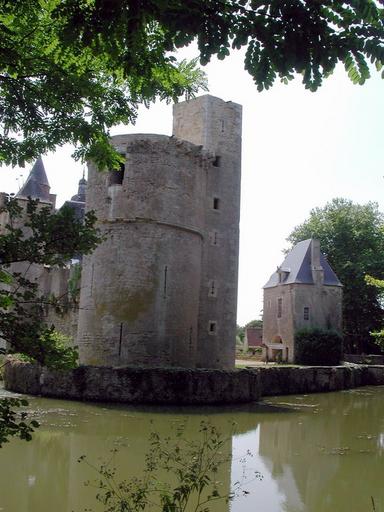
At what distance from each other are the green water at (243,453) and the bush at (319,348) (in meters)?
14.8

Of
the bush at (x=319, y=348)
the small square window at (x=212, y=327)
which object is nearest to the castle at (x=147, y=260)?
the small square window at (x=212, y=327)

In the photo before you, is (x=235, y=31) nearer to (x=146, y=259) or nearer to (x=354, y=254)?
(x=146, y=259)

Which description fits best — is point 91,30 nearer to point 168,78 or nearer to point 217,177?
point 168,78

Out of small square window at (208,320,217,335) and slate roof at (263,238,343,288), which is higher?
slate roof at (263,238,343,288)

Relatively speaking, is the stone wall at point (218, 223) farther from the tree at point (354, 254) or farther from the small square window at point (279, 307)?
the tree at point (354, 254)

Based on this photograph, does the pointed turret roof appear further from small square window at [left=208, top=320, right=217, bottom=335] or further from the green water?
the green water

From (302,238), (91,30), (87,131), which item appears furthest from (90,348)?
(302,238)

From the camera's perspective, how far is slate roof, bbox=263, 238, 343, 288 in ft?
121

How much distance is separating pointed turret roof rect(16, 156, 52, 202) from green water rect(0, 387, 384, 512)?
21627 millimetres

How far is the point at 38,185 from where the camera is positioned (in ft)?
119

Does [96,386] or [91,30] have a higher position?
[91,30]

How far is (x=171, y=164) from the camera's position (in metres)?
20.6

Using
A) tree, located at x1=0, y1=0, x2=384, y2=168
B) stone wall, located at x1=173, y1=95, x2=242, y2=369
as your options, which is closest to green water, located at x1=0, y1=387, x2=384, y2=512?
stone wall, located at x1=173, y1=95, x2=242, y2=369

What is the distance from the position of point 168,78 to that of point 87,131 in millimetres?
852
